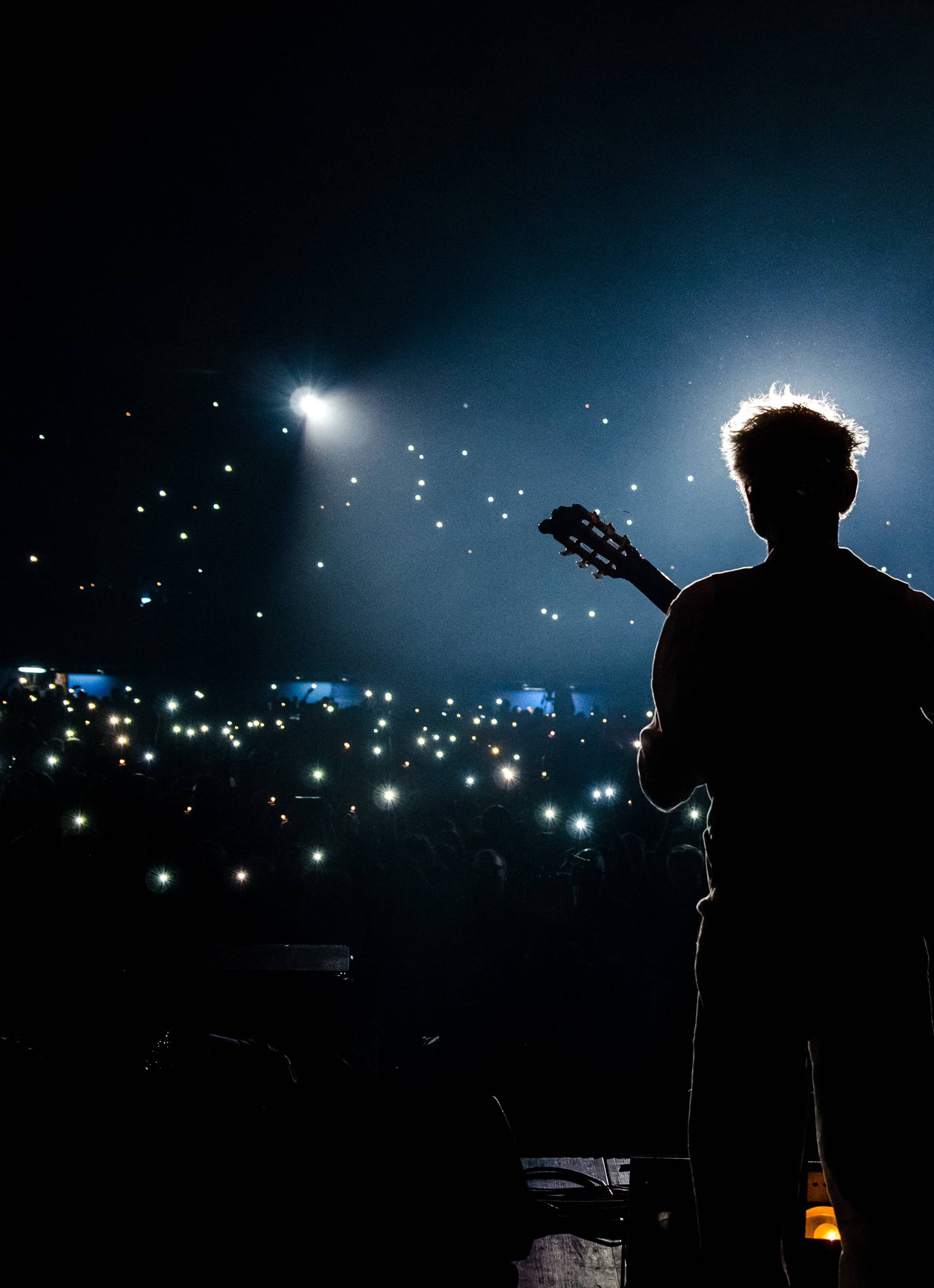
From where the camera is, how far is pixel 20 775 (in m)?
7.95

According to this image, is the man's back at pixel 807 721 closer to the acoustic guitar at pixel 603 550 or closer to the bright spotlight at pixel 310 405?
the acoustic guitar at pixel 603 550

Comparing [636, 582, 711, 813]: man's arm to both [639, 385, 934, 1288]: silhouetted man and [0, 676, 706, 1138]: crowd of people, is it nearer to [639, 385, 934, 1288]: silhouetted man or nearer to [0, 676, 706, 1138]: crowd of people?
[639, 385, 934, 1288]: silhouetted man

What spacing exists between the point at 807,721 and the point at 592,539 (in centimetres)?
187

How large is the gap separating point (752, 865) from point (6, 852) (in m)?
6.26

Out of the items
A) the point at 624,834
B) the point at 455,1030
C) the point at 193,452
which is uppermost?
the point at 193,452

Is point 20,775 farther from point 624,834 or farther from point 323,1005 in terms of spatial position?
point 624,834

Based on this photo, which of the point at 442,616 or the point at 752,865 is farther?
the point at 442,616

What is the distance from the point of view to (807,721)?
5.02ft

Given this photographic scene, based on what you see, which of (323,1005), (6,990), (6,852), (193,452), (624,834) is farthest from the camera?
(193,452)

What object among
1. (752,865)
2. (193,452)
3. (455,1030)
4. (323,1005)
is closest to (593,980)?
(455,1030)

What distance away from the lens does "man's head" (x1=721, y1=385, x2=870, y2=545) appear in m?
1.77

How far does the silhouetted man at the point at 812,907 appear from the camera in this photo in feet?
4.48

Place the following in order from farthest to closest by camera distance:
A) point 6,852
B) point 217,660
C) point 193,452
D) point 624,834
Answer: point 193,452 → point 217,660 → point 624,834 → point 6,852

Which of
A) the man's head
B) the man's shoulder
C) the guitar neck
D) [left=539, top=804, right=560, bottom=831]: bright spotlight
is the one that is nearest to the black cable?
the man's shoulder
